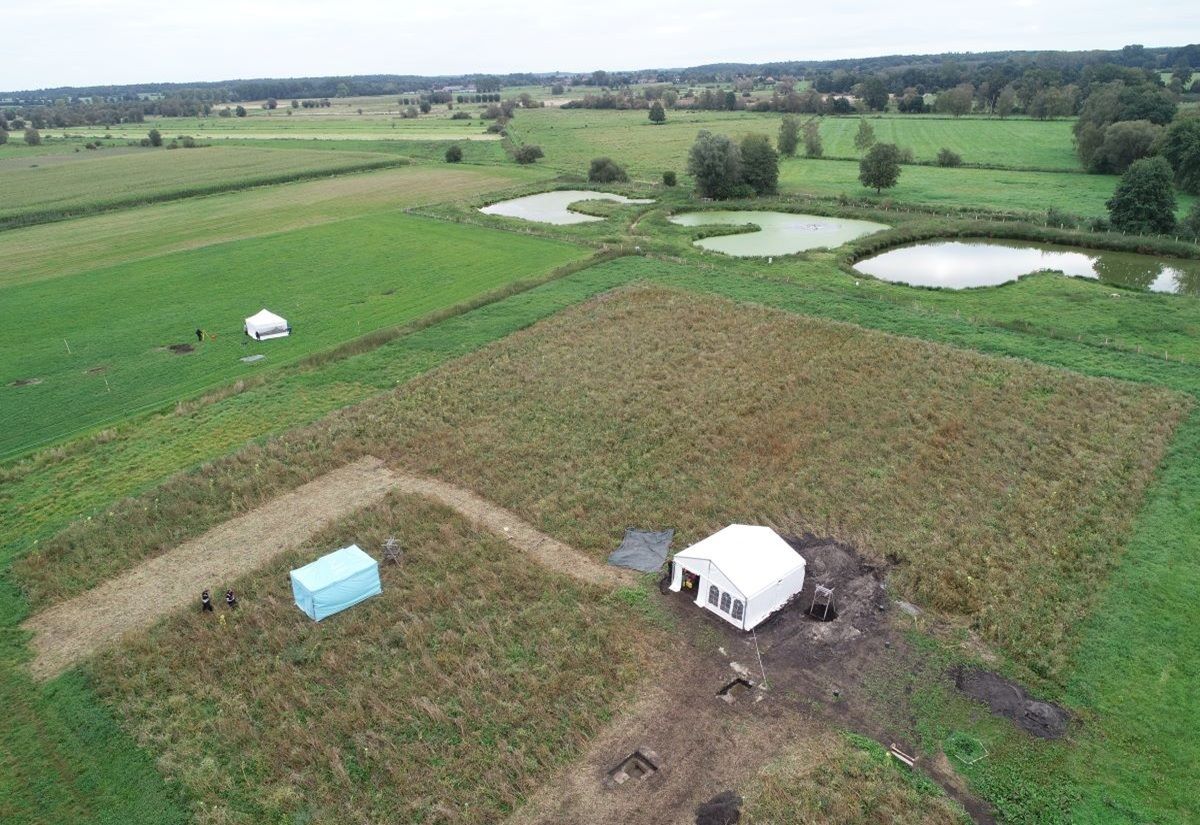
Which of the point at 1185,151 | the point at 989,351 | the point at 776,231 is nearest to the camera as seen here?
the point at 989,351

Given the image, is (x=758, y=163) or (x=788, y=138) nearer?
(x=758, y=163)

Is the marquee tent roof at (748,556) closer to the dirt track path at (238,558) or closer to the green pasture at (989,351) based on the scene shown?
the dirt track path at (238,558)

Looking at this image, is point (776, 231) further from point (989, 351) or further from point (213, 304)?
point (213, 304)

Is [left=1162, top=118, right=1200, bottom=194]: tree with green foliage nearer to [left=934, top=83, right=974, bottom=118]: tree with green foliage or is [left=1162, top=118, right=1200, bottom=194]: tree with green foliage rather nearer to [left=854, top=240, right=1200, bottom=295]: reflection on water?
[left=854, top=240, right=1200, bottom=295]: reflection on water

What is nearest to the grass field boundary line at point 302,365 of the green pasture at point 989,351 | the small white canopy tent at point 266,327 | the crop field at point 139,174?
the green pasture at point 989,351

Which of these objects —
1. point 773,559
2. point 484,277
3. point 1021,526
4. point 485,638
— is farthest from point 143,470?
point 1021,526

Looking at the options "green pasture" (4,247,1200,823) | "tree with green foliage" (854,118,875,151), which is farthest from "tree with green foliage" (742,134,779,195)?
"green pasture" (4,247,1200,823)

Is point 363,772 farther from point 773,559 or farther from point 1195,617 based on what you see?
point 1195,617

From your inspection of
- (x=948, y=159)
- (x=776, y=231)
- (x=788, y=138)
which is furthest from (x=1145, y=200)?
(x=788, y=138)
